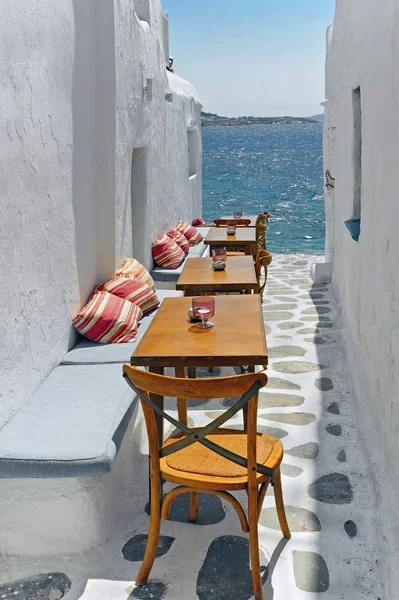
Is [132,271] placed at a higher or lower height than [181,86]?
lower

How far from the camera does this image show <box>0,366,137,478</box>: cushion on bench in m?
3.51

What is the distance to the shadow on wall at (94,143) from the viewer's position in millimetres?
5578

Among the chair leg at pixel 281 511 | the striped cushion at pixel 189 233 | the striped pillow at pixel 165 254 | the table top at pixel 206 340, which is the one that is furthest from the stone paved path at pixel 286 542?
the striped cushion at pixel 189 233

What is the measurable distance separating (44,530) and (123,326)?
2.20 metres

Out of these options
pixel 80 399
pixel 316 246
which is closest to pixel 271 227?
pixel 316 246

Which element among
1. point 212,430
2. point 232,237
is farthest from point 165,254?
point 212,430

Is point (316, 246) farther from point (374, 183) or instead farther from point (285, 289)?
point (374, 183)

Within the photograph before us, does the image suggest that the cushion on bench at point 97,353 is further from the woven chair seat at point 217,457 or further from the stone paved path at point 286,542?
the woven chair seat at point 217,457

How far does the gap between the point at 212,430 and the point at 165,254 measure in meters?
5.97

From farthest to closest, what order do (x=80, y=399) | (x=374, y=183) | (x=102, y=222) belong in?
(x=102, y=222) < (x=374, y=183) < (x=80, y=399)

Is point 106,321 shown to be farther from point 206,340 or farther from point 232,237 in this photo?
point 232,237

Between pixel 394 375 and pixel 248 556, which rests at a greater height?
pixel 394 375

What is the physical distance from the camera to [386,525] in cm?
360

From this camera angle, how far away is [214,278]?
5.92 m
